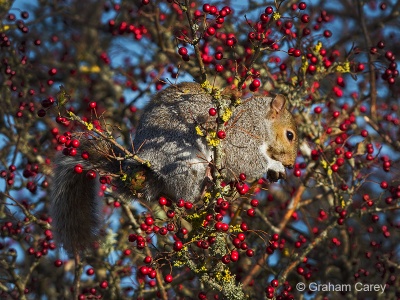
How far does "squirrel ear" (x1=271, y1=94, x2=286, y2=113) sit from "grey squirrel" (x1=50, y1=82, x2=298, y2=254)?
1.08 feet

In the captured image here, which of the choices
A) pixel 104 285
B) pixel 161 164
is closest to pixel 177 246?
pixel 161 164

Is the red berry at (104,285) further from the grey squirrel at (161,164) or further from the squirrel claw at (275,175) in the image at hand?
the squirrel claw at (275,175)

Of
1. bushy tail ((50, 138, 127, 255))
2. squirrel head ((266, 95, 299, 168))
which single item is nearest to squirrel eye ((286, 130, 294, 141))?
squirrel head ((266, 95, 299, 168))

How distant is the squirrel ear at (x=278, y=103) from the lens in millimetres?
4531

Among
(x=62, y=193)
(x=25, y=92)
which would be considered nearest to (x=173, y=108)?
(x=62, y=193)

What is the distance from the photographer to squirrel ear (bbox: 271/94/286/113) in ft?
14.9

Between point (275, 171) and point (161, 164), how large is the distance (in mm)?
866

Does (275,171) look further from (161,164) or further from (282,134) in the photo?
(161,164)

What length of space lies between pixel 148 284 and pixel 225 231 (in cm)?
130

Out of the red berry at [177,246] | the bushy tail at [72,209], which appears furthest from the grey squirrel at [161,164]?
the red berry at [177,246]

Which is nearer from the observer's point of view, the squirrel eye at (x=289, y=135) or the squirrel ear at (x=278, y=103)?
the squirrel ear at (x=278, y=103)

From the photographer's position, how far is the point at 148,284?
4.48 m

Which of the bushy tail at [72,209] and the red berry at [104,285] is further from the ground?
the bushy tail at [72,209]

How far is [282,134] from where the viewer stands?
462 centimetres
